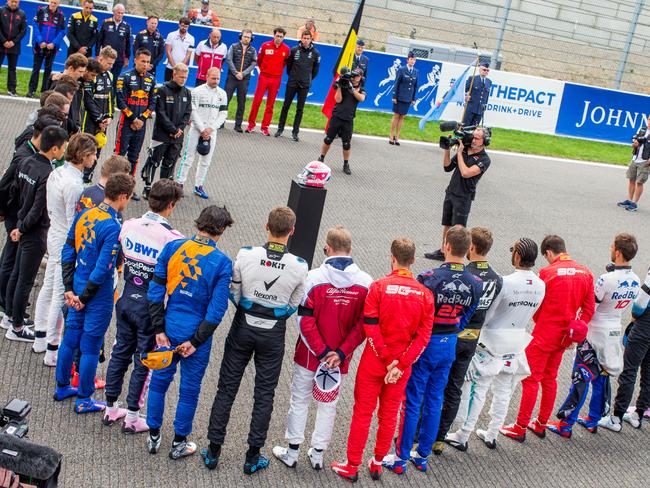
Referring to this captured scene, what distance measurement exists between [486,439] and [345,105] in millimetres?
7809

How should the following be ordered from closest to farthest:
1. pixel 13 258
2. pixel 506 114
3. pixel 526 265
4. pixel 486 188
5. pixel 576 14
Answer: pixel 526 265, pixel 13 258, pixel 486 188, pixel 506 114, pixel 576 14

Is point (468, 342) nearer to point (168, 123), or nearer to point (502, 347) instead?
point (502, 347)

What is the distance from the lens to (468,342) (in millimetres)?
5863

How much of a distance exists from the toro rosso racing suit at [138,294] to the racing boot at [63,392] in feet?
1.85

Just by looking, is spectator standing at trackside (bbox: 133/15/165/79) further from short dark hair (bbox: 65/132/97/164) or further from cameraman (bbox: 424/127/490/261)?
short dark hair (bbox: 65/132/97/164)

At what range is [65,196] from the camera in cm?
614

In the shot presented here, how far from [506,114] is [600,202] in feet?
18.0

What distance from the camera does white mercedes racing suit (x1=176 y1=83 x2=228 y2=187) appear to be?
34.9 ft

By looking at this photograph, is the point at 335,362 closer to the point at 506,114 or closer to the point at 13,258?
the point at 13,258

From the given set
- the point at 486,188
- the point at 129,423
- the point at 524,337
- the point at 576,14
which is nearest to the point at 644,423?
the point at 524,337

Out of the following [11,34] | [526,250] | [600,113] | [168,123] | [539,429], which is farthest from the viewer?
[600,113]

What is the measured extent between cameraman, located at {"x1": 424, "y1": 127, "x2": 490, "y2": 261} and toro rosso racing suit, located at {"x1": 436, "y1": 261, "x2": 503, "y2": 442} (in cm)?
334

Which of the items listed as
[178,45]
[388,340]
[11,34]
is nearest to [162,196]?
[388,340]

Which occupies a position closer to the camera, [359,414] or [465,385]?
[359,414]
